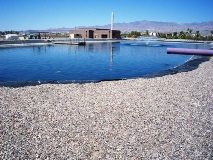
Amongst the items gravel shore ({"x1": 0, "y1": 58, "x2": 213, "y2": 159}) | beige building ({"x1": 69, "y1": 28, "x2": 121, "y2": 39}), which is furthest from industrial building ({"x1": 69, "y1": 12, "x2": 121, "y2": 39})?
gravel shore ({"x1": 0, "y1": 58, "x2": 213, "y2": 159})

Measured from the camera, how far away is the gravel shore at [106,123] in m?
6.11

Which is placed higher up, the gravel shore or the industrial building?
the industrial building

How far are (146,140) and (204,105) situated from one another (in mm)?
4312

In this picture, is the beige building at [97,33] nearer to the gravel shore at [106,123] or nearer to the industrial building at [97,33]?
the industrial building at [97,33]

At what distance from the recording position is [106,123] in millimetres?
7941

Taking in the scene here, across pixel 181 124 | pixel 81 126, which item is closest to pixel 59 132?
pixel 81 126

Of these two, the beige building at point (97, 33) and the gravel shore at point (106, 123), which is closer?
the gravel shore at point (106, 123)

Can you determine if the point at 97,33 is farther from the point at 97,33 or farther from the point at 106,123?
the point at 106,123

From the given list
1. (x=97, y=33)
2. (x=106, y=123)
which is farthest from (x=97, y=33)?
(x=106, y=123)

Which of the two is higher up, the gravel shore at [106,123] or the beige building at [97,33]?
the beige building at [97,33]

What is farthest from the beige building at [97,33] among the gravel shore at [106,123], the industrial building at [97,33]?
the gravel shore at [106,123]

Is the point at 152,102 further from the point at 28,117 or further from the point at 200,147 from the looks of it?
the point at 28,117

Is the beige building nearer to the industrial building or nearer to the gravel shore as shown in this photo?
the industrial building

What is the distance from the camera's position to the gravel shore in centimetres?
611
